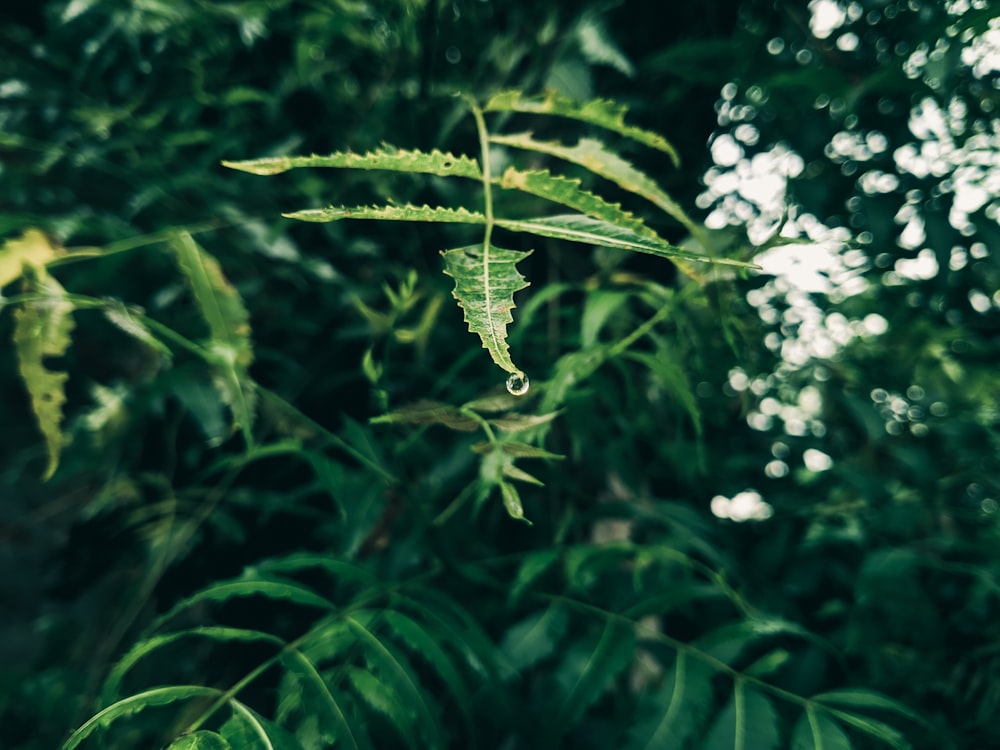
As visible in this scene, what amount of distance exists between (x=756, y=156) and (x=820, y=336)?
376 mm

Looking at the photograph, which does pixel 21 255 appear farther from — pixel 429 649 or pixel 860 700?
pixel 860 700

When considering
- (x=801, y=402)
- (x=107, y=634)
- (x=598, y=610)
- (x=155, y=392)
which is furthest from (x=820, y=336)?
(x=107, y=634)

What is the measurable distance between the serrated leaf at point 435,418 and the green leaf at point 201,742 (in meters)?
0.24

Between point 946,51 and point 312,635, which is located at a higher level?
point 946,51

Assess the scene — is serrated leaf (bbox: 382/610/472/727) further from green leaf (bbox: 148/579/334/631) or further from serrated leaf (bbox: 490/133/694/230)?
serrated leaf (bbox: 490/133/694/230)

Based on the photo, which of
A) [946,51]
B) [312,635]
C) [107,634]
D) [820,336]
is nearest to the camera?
[312,635]

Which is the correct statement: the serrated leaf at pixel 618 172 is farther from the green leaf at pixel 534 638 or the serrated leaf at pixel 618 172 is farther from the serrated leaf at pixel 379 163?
the green leaf at pixel 534 638

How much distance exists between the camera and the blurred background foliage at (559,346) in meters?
0.77

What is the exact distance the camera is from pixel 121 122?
996mm

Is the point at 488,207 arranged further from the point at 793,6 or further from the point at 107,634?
the point at 107,634

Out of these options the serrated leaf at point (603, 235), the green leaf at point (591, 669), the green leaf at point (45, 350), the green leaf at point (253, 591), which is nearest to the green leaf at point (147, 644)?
the green leaf at point (253, 591)

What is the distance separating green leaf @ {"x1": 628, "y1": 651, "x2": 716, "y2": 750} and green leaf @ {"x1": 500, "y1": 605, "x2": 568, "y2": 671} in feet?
0.37

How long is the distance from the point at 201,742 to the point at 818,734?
53cm

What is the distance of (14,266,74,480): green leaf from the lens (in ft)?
1.80
